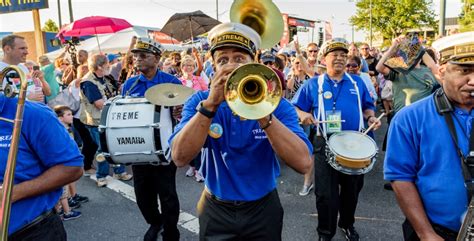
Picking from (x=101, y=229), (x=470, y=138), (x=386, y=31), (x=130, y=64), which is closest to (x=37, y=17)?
(x=130, y=64)

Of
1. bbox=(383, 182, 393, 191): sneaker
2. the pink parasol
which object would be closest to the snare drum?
bbox=(383, 182, 393, 191): sneaker

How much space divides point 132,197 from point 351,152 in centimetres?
312

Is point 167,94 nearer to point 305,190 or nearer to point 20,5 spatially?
point 305,190

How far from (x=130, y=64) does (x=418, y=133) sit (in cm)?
550

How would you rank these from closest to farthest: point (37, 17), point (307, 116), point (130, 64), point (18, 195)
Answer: point (18, 195)
point (307, 116)
point (130, 64)
point (37, 17)

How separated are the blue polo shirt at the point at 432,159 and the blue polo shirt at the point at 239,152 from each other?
50 cm

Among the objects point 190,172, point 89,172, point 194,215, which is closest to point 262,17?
point 194,215

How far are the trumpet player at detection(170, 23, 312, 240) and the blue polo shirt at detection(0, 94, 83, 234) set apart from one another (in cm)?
59

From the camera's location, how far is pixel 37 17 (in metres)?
8.67

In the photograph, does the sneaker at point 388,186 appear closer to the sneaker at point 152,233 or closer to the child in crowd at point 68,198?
the sneaker at point 152,233

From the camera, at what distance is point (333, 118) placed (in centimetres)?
372

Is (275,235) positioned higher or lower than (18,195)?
lower

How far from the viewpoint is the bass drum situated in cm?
360

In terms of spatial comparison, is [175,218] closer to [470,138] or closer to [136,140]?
[136,140]
